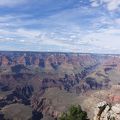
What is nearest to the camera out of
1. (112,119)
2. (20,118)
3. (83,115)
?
(112,119)

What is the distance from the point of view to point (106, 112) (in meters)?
48.5

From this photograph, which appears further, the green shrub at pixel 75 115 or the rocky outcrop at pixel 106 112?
the green shrub at pixel 75 115

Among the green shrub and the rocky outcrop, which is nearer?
the rocky outcrop

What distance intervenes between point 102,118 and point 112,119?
196 centimetres

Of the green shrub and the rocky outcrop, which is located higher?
the rocky outcrop

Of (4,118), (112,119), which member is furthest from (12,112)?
(112,119)

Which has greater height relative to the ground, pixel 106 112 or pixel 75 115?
pixel 106 112

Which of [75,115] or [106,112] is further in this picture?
[75,115]

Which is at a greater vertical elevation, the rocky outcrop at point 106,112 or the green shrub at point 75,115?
the rocky outcrop at point 106,112

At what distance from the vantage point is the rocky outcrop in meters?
47.6

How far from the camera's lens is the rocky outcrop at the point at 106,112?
156 feet

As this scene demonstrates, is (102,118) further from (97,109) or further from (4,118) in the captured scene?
(4,118)

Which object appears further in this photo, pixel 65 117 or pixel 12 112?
pixel 12 112

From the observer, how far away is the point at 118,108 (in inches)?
1902
